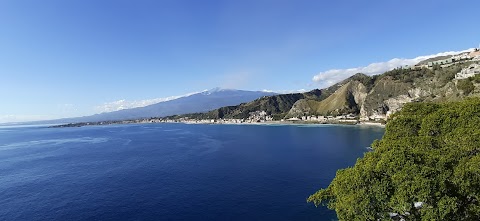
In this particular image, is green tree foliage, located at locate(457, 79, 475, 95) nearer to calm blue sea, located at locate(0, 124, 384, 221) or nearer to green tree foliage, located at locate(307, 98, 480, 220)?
calm blue sea, located at locate(0, 124, 384, 221)

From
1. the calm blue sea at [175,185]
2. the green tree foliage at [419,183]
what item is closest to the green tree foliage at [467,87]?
the calm blue sea at [175,185]

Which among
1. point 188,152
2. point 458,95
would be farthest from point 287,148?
point 458,95

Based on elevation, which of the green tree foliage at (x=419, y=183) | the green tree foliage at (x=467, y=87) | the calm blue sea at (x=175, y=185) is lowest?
the calm blue sea at (x=175, y=185)

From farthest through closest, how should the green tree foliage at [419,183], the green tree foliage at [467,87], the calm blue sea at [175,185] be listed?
the green tree foliage at [467,87]
the calm blue sea at [175,185]
the green tree foliage at [419,183]

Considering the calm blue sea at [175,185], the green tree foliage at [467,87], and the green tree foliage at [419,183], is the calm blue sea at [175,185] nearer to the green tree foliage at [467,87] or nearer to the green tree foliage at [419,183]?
the green tree foliage at [419,183]

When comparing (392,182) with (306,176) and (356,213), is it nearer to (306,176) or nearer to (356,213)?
(356,213)

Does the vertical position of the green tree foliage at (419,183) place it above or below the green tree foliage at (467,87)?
below

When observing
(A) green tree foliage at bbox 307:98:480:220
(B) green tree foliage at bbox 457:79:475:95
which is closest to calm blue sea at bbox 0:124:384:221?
(A) green tree foliage at bbox 307:98:480:220

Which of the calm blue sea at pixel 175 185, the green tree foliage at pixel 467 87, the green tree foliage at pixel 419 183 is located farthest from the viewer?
the green tree foliage at pixel 467 87

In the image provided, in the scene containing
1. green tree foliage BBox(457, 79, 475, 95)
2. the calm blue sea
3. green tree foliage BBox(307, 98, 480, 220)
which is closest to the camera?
green tree foliage BBox(307, 98, 480, 220)

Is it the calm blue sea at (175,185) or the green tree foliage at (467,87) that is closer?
the calm blue sea at (175,185)

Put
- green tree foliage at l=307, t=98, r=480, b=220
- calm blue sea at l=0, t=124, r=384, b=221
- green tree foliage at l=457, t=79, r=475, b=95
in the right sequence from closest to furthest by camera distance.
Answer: green tree foliage at l=307, t=98, r=480, b=220, calm blue sea at l=0, t=124, r=384, b=221, green tree foliage at l=457, t=79, r=475, b=95
